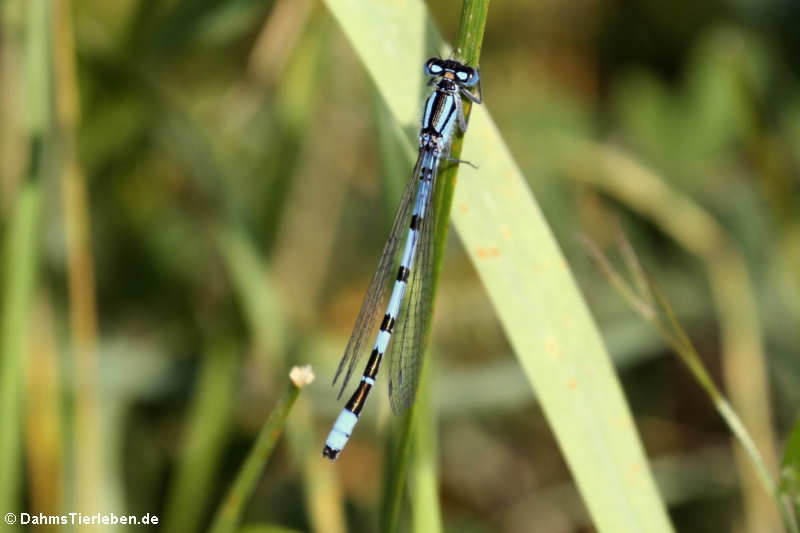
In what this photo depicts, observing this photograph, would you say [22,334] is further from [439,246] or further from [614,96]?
[614,96]

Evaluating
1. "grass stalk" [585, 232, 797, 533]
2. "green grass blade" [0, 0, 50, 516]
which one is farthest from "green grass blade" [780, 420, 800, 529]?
"green grass blade" [0, 0, 50, 516]

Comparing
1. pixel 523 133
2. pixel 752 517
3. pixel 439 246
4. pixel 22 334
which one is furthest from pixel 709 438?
pixel 22 334

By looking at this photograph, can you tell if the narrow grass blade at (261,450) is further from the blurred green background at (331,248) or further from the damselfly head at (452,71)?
the blurred green background at (331,248)

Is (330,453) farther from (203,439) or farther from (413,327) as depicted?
(203,439)

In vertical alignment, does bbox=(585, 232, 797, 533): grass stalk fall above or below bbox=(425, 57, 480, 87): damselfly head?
below

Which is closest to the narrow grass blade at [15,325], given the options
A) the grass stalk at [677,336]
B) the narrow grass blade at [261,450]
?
the narrow grass blade at [261,450]

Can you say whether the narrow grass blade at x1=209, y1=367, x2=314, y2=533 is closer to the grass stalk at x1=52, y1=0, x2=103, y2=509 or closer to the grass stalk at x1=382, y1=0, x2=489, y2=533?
the grass stalk at x1=382, y1=0, x2=489, y2=533
